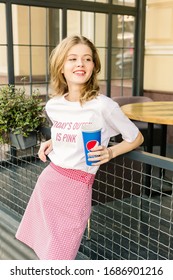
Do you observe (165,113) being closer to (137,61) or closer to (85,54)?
(85,54)

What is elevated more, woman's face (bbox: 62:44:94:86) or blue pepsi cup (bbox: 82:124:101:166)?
woman's face (bbox: 62:44:94:86)

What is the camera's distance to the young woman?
158cm

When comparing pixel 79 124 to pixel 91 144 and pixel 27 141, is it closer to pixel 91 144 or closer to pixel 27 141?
pixel 91 144

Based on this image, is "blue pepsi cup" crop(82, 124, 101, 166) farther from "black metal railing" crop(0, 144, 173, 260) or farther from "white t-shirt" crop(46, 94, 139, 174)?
"black metal railing" crop(0, 144, 173, 260)

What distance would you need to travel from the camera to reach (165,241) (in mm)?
2686

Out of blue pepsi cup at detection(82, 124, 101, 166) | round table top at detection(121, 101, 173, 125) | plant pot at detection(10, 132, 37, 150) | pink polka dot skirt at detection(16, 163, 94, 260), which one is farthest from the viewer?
round table top at detection(121, 101, 173, 125)

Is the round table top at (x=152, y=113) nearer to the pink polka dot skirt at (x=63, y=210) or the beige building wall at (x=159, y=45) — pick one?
the pink polka dot skirt at (x=63, y=210)

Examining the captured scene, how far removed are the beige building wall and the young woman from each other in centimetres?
425

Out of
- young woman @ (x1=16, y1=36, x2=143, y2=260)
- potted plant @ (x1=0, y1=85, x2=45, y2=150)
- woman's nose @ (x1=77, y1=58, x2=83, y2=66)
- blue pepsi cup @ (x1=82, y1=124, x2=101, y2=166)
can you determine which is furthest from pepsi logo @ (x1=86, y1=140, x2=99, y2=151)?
potted plant @ (x1=0, y1=85, x2=45, y2=150)

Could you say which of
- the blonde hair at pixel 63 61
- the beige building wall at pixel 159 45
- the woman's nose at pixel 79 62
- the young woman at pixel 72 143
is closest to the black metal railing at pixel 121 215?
the young woman at pixel 72 143

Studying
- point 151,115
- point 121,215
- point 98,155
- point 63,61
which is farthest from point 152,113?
point 98,155

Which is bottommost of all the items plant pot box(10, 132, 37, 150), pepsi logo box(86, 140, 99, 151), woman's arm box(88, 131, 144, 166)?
plant pot box(10, 132, 37, 150)
